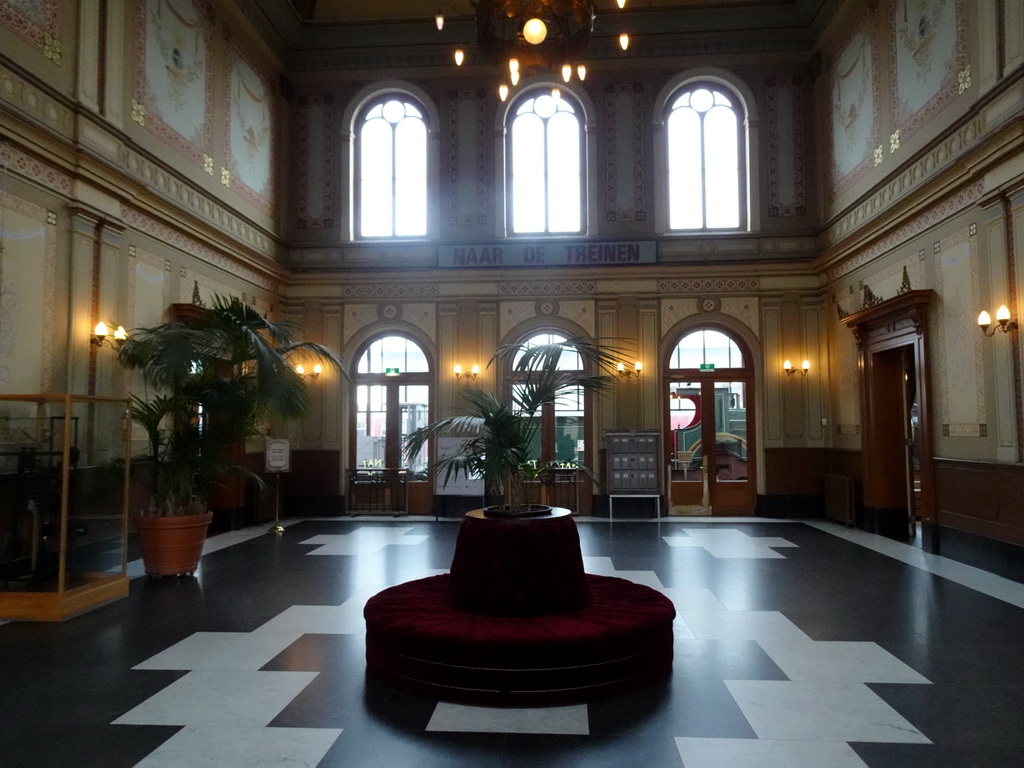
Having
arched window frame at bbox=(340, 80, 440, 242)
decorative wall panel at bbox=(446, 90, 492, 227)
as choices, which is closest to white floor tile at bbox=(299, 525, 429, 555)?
arched window frame at bbox=(340, 80, 440, 242)

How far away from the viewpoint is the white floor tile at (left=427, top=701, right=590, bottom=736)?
3527 millimetres

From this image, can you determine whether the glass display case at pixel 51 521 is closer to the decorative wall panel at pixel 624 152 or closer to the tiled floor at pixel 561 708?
the tiled floor at pixel 561 708

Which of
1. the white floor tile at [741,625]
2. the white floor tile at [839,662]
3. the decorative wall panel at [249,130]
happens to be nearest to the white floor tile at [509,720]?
the white floor tile at [839,662]

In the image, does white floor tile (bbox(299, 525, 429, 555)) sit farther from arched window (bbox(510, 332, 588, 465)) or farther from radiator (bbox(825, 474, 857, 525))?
radiator (bbox(825, 474, 857, 525))

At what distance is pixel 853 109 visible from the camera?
1070 centimetres

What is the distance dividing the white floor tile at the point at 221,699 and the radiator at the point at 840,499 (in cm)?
859

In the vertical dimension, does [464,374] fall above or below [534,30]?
below

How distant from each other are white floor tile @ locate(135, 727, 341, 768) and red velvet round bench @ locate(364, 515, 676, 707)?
67 centimetres

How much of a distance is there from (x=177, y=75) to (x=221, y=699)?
8.07 metres

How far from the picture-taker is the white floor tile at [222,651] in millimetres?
4492

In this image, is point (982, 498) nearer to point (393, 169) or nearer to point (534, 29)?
point (534, 29)

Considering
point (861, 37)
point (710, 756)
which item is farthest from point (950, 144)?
point (710, 756)

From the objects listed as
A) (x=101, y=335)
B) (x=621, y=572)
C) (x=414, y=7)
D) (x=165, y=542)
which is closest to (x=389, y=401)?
(x=101, y=335)

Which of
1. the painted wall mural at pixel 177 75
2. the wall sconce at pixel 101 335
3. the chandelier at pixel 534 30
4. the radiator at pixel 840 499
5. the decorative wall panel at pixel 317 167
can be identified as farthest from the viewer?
the decorative wall panel at pixel 317 167
